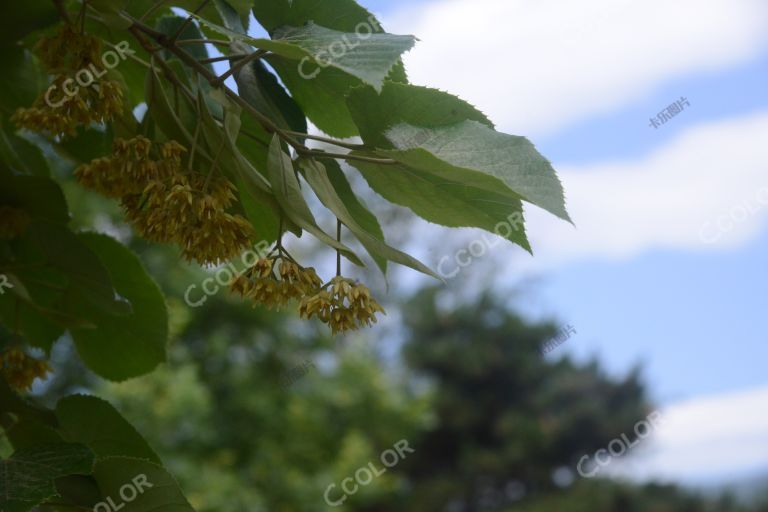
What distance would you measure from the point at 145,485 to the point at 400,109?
36 centimetres

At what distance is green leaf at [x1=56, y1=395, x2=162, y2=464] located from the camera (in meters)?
0.84

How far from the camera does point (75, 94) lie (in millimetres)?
730

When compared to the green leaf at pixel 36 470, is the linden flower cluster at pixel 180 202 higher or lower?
higher

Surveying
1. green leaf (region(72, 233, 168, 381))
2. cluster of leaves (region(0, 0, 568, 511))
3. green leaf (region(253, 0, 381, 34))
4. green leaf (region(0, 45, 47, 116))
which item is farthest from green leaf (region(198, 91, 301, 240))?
green leaf (region(0, 45, 47, 116))

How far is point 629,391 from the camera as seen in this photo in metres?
15.0

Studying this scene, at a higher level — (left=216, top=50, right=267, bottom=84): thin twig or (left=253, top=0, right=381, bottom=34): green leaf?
(left=253, top=0, right=381, bottom=34): green leaf

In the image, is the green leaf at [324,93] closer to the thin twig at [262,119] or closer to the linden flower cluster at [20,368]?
the thin twig at [262,119]

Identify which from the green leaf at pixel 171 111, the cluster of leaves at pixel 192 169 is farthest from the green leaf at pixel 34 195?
the green leaf at pixel 171 111

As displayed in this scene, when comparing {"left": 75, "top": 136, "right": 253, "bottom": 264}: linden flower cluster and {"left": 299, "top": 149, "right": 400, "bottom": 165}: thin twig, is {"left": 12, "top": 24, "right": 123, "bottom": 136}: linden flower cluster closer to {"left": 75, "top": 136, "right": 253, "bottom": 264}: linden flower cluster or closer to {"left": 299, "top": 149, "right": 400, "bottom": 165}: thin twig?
{"left": 75, "top": 136, "right": 253, "bottom": 264}: linden flower cluster

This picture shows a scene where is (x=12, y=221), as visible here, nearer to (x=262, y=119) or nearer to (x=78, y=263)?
(x=78, y=263)

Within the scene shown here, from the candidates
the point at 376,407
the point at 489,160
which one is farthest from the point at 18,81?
the point at 376,407

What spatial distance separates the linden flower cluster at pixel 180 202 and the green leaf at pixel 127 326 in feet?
0.78

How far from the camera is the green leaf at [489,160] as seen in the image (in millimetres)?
548

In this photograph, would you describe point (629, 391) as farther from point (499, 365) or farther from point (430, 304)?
point (430, 304)
